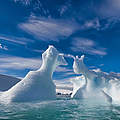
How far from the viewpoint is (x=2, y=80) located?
87.2m

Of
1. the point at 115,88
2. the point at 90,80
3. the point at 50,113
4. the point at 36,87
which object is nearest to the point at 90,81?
the point at 90,80

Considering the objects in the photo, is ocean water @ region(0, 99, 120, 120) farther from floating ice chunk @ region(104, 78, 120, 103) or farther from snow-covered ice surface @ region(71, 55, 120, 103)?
floating ice chunk @ region(104, 78, 120, 103)

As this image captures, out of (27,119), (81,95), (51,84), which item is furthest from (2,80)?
(27,119)

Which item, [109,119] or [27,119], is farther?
[109,119]

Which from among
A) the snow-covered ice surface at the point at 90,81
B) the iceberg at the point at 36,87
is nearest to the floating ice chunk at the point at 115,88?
the snow-covered ice surface at the point at 90,81

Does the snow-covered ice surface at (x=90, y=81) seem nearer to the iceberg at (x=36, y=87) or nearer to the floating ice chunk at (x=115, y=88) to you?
the floating ice chunk at (x=115, y=88)

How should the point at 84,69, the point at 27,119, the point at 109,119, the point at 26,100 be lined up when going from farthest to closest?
the point at 84,69 → the point at 26,100 → the point at 109,119 → the point at 27,119

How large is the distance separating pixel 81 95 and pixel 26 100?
18.7 m

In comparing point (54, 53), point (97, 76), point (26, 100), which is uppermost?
→ point (54, 53)

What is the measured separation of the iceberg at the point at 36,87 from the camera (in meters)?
16.5

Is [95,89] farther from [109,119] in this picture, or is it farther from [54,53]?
[109,119]

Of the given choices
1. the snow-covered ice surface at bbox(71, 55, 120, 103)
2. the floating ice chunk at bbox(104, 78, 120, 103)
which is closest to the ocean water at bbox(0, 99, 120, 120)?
the snow-covered ice surface at bbox(71, 55, 120, 103)

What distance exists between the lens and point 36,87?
18.3 meters

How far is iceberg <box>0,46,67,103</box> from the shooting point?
54.2ft
